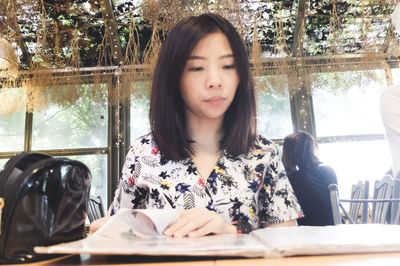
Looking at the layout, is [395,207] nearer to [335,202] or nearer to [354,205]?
[335,202]

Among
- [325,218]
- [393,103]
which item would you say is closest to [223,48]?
[393,103]

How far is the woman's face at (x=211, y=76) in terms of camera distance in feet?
2.72

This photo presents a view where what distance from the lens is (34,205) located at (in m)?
0.44

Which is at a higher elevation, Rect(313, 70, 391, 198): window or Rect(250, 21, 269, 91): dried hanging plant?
Rect(250, 21, 269, 91): dried hanging plant

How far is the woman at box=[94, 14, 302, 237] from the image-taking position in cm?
86

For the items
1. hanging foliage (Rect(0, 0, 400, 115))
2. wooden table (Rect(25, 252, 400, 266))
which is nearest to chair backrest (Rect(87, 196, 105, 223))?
hanging foliage (Rect(0, 0, 400, 115))

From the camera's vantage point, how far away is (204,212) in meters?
0.63

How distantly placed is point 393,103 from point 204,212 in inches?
43.5

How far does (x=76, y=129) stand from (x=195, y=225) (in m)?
4.79

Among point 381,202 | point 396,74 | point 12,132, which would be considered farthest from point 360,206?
point 12,132

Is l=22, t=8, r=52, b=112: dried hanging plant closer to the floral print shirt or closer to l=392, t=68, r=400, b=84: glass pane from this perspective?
the floral print shirt

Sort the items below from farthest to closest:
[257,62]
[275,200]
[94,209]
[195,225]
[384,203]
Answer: [257,62] < [94,209] < [384,203] < [275,200] < [195,225]

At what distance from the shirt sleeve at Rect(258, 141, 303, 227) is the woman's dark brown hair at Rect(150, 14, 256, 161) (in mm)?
97

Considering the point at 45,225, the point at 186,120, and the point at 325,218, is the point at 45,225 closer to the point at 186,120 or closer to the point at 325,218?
the point at 186,120
